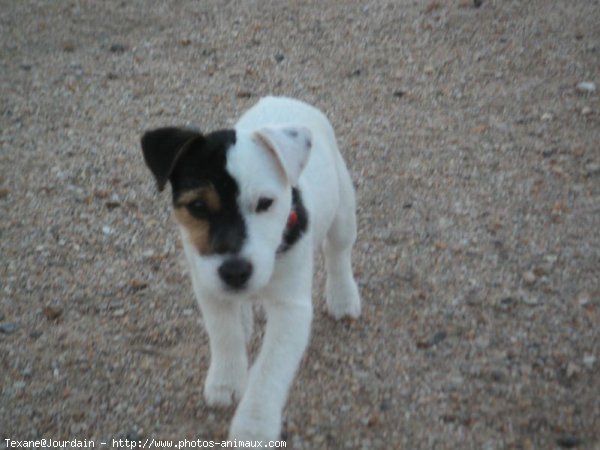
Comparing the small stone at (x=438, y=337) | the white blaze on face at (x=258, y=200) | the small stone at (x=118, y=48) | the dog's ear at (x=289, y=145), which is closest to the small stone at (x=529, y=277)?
the small stone at (x=438, y=337)

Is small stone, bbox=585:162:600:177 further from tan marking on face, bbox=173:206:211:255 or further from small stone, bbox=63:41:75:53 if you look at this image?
small stone, bbox=63:41:75:53

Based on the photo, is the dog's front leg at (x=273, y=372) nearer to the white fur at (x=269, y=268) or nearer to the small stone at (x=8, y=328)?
the white fur at (x=269, y=268)

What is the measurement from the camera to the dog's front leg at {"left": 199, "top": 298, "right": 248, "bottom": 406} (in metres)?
4.11

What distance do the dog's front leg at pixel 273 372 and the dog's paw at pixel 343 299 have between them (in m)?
0.95

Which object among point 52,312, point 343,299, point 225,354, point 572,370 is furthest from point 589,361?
point 52,312

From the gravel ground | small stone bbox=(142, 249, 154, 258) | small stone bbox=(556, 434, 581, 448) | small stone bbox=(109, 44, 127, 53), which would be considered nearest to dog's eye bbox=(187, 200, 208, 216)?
the gravel ground

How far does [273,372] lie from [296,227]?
0.64 metres

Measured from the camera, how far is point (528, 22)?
8.40 m

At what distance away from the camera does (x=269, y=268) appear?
3.63 metres

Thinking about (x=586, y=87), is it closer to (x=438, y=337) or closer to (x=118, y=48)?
(x=438, y=337)

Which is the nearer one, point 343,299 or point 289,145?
point 289,145

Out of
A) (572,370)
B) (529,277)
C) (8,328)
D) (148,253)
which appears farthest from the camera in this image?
(148,253)

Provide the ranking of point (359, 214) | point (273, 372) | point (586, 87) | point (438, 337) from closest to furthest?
point (273, 372)
point (438, 337)
point (359, 214)
point (586, 87)

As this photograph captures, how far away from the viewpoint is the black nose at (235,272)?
3.51 m
